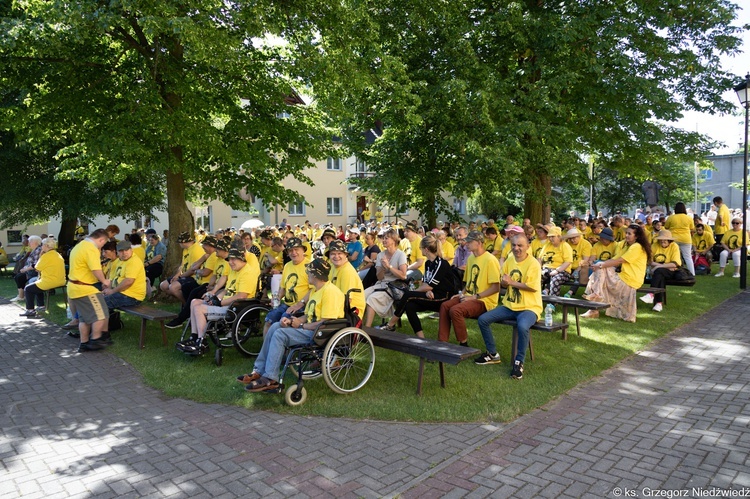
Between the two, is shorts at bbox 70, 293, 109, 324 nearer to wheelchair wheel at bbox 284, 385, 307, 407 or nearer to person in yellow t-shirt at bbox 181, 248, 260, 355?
person in yellow t-shirt at bbox 181, 248, 260, 355

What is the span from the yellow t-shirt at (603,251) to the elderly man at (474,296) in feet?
15.4

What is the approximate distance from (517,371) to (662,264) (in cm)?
593

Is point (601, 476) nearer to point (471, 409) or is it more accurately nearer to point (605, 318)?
point (471, 409)

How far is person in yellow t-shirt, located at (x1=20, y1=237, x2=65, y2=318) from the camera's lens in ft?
37.1

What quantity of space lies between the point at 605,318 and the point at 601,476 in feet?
20.5

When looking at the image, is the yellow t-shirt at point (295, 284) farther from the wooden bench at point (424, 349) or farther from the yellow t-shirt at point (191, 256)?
the yellow t-shirt at point (191, 256)

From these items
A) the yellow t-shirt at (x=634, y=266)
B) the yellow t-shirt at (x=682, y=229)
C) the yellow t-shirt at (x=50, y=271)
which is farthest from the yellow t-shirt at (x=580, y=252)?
the yellow t-shirt at (x=50, y=271)

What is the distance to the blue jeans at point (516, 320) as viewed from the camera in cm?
666

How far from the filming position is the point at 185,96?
1111cm

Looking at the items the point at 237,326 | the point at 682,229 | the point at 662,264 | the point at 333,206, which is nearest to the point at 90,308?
the point at 237,326

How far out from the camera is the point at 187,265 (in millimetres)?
10812

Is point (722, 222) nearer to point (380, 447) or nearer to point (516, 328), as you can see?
point (516, 328)

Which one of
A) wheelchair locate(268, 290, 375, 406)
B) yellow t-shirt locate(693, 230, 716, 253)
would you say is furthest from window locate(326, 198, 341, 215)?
wheelchair locate(268, 290, 375, 406)

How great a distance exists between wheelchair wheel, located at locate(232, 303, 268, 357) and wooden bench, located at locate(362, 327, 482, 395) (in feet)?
6.74
